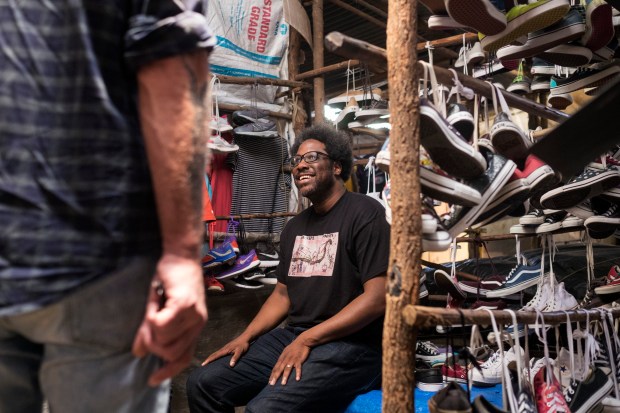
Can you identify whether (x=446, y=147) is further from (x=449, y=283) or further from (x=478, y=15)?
(x=449, y=283)

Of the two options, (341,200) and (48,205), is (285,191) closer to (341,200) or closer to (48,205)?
(341,200)

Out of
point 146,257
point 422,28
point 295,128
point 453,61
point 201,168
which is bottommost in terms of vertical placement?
point 146,257

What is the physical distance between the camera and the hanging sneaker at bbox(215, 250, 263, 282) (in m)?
4.16

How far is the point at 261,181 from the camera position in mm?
4691

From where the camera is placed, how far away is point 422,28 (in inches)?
247

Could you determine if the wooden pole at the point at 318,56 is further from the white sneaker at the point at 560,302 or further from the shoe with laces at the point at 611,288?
the shoe with laces at the point at 611,288

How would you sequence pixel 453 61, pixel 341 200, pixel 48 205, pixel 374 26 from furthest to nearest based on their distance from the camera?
pixel 374 26 < pixel 453 61 < pixel 341 200 < pixel 48 205

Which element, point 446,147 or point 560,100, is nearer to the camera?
point 446,147

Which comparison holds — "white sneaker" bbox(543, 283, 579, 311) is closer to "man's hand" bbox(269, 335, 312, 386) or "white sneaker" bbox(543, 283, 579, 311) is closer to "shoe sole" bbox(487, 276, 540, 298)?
"shoe sole" bbox(487, 276, 540, 298)

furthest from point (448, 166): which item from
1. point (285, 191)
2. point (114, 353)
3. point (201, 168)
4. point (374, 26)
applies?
point (374, 26)

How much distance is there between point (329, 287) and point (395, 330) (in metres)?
1.15

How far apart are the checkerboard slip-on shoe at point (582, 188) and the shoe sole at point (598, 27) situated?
63 cm

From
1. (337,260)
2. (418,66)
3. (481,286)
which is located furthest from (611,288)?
(418,66)

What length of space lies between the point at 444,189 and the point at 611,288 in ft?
5.44
